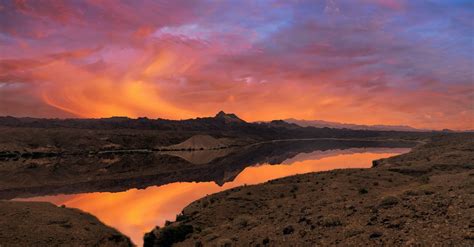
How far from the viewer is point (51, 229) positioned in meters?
25.9

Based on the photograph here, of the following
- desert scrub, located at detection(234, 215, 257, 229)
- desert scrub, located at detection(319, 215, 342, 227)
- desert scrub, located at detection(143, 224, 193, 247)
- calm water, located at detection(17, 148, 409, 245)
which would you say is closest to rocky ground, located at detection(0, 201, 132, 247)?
calm water, located at detection(17, 148, 409, 245)

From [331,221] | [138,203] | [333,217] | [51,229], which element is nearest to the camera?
[331,221]

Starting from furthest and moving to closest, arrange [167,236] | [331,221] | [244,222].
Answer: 1. [244,222]
2. [167,236]
3. [331,221]

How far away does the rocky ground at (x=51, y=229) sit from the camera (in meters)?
23.8

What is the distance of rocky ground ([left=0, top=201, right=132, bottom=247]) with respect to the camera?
2380 cm

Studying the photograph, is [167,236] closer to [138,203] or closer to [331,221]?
[331,221]

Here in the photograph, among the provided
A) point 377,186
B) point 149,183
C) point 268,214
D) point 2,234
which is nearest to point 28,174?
point 149,183

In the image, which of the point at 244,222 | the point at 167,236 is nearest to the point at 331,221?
the point at 244,222

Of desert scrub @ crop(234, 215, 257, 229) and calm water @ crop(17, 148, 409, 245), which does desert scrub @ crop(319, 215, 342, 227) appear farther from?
calm water @ crop(17, 148, 409, 245)

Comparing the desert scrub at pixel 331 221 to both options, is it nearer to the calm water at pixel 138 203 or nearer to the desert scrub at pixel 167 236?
the desert scrub at pixel 167 236

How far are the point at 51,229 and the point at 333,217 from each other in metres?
19.5

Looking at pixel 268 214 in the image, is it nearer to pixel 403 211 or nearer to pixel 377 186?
pixel 403 211

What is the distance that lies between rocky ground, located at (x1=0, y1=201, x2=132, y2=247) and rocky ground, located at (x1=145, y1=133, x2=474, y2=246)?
4.17 meters

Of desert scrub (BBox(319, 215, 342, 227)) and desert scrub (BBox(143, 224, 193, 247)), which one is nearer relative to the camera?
desert scrub (BBox(319, 215, 342, 227))
